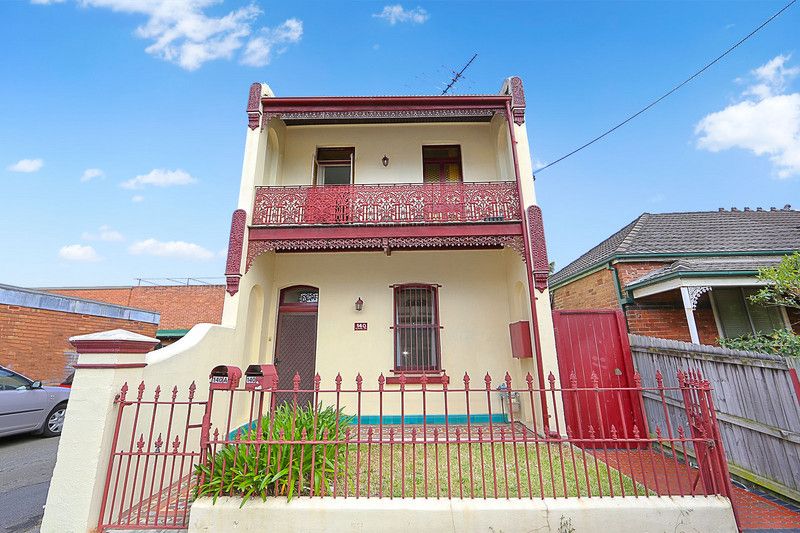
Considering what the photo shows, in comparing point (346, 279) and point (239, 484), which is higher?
point (346, 279)

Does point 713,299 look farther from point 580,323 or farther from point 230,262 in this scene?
point 230,262

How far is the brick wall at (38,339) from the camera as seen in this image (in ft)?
28.5

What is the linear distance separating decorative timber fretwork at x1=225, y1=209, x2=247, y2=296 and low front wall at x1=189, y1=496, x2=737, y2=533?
3994 millimetres

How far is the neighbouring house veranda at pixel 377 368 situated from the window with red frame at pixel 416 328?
0.04 m

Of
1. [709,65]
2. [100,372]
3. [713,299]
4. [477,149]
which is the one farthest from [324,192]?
[709,65]

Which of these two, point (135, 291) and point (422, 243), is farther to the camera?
point (135, 291)

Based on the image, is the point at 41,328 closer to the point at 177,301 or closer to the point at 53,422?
the point at 53,422

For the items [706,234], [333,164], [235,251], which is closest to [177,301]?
[333,164]

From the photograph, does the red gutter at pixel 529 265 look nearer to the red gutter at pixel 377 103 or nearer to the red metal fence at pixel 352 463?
the red gutter at pixel 377 103

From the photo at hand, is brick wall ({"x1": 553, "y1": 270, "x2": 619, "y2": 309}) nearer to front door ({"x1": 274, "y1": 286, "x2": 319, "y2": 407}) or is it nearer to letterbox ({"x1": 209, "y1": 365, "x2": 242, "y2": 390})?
front door ({"x1": 274, "y1": 286, "x2": 319, "y2": 407})

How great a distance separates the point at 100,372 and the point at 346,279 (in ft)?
16.5

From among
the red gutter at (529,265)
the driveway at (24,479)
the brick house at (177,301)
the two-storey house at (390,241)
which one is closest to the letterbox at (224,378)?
the two-storey house at (390,241)

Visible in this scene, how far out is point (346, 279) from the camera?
8.05m

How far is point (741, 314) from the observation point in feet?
22.4
